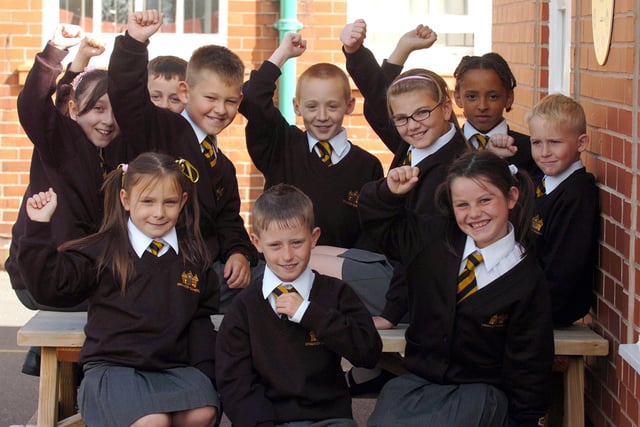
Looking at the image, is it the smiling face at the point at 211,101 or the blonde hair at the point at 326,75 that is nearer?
the smiling face at the point at 211,101

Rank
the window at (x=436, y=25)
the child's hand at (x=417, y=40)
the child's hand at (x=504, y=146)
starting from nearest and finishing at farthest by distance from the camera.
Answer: the child's hand at (x=504, y=146) < the child's hand at (x=417, y=40) < the window at (x=436, y=25)

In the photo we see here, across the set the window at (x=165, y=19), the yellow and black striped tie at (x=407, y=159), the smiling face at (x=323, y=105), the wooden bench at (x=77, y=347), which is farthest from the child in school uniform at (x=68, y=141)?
the window at (x=165, y=19)

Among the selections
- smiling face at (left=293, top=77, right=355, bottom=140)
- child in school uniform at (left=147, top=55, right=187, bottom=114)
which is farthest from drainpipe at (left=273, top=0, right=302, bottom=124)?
smiling face at (left=293, top=77, right=355, bottom=140)

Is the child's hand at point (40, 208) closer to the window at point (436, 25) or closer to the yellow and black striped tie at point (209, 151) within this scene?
the yellow and black striped tie at point (209, 151)

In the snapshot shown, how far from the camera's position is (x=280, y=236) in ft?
14.9

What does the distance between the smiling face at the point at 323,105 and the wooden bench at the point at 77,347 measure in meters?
1.12

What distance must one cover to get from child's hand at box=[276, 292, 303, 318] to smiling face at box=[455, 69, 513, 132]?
1601 mm

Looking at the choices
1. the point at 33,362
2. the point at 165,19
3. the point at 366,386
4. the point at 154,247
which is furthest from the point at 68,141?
the point at 165,19

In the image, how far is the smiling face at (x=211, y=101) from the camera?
17.9ft

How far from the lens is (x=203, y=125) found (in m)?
5.47

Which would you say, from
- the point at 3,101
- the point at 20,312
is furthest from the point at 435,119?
the point at 3,101

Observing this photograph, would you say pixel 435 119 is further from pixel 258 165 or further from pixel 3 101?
pixel 3 101

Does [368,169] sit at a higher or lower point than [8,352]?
higher

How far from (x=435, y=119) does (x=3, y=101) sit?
552 centimetres
